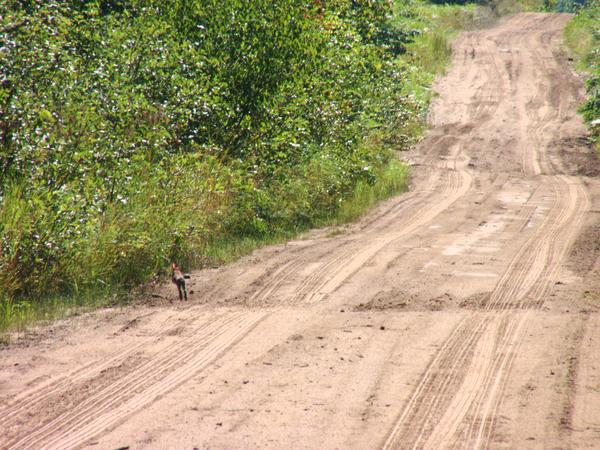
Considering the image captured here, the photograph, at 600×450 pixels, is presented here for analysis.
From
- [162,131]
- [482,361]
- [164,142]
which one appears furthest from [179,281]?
[482,361]

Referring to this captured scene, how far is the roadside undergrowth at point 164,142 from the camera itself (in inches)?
396

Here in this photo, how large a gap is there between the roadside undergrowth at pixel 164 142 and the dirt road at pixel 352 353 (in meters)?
0.86

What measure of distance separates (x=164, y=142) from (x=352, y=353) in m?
6.39

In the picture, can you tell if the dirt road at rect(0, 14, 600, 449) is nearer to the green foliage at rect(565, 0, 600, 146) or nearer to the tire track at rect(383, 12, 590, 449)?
the tire track at rect(383, 12, 590, 449)

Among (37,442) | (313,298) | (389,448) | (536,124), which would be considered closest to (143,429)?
(37,442)

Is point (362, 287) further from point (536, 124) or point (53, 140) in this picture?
point (536, 124)

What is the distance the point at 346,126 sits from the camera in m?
17.0

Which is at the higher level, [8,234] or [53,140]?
[53,140]

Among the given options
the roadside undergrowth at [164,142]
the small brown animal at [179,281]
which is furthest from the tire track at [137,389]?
the roadside undergrowth at [164,142]

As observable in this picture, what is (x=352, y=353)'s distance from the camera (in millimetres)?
7387

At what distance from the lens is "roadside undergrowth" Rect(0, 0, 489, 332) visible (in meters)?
10.1

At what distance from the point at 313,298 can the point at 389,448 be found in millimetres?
4294

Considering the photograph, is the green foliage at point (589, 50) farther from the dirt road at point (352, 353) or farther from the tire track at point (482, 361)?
the tire track at point (482, 361)

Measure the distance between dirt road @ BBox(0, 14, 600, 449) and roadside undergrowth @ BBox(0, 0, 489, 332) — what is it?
2.82 feet
